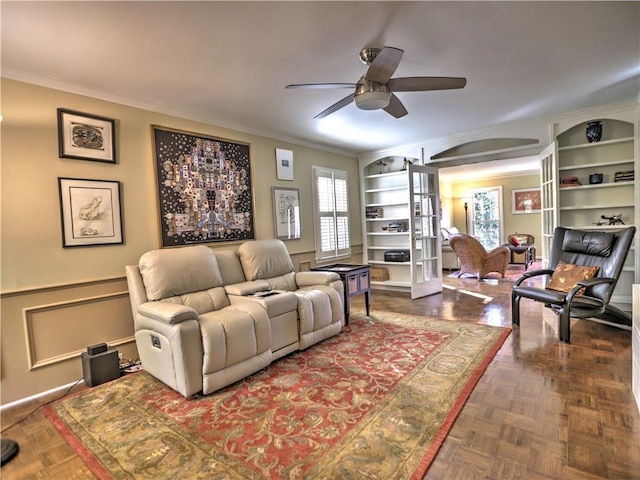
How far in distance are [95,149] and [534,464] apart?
12.4ft

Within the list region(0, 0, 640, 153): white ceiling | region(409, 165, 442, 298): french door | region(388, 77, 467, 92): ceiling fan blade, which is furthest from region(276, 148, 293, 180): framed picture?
region(388, 77, 467, 92): ceiling fan blade

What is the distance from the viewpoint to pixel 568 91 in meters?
3.52

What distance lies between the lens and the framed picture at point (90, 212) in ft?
8.97

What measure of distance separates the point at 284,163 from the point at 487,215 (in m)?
7.71

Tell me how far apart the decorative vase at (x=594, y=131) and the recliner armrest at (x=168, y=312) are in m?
5.06

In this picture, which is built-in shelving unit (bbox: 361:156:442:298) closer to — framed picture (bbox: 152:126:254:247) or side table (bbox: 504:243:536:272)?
framed picture (bbox: 152:126:254:247)

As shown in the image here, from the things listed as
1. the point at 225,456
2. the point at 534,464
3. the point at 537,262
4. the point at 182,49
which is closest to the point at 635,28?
the point at 534,464

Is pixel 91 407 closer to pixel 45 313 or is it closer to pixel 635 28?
pixel 45 313

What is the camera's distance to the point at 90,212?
2.87 m

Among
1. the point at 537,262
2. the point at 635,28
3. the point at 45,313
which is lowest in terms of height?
the point at 537,262

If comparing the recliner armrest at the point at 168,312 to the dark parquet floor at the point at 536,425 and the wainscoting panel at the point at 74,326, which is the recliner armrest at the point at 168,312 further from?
the dark parquet floor at the point at 536,425

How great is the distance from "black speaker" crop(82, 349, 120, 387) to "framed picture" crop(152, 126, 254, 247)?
1116mm

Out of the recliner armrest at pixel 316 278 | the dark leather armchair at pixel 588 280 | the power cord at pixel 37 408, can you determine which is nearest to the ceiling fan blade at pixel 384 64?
the recliner armrest at pixel 316 278

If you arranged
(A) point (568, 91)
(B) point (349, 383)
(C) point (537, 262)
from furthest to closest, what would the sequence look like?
1. (C) point (537, 262)
2. (A) point (568, 91)
3. (B) point (349, 383)
